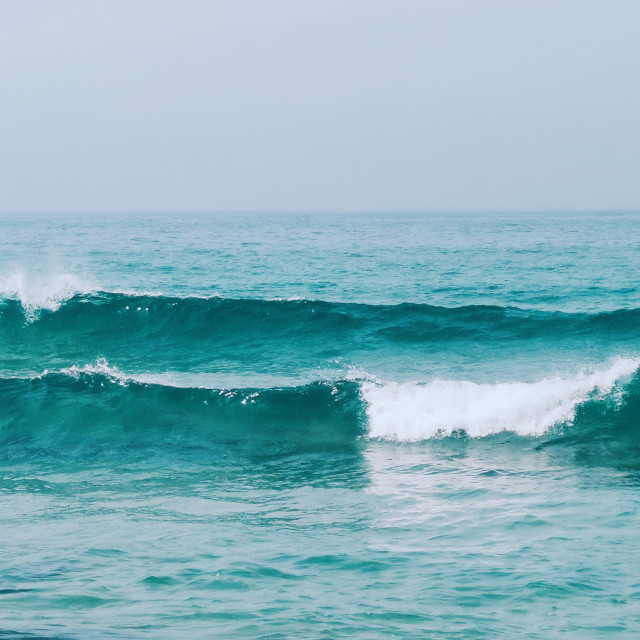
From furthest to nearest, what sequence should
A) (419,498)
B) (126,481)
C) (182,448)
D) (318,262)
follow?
(318,262) → (182,448) → (126,481) → (419,498)

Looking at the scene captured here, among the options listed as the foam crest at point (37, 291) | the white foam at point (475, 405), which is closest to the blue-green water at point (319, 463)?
the white foam at point (475, 405)

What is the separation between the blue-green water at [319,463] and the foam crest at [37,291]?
0.49 ft

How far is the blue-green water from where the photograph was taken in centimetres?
640

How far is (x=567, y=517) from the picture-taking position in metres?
8.41

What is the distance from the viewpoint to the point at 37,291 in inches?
1003

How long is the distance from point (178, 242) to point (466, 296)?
99.8ft

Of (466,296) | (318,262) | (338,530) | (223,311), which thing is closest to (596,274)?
(466,296)

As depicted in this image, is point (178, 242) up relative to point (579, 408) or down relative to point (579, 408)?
up

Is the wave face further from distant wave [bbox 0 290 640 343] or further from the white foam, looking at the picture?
the white foam

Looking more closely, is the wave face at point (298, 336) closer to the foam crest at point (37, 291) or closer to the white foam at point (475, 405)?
the foam crest at point (37, 291)

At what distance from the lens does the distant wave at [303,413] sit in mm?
12852

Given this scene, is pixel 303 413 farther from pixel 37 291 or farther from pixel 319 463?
pixel 37 291

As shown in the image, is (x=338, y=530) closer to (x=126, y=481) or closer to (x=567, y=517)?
(x=567, y=517)

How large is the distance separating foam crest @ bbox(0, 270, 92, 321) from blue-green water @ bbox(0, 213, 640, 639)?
0.15 m
